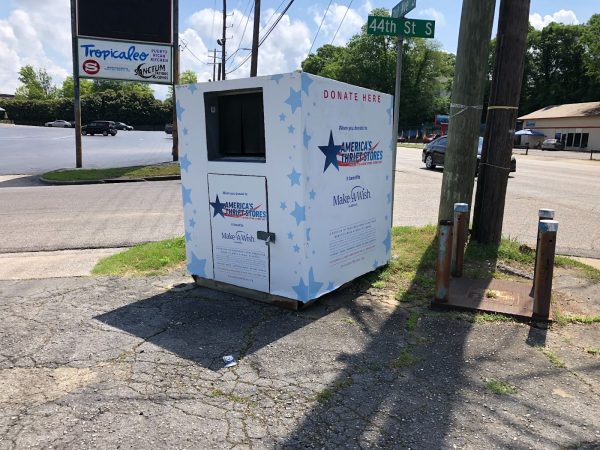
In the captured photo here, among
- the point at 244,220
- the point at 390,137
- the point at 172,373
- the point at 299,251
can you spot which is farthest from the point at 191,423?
the point at 390,137

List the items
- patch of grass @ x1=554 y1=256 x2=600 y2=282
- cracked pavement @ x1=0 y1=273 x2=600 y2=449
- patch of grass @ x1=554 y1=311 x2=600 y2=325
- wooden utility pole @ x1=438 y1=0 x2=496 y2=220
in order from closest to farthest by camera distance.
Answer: cracked pavement @ x1=0 y1=273 x2=600 y2=449
patch of grass @ x1=554 y1=311 x2=600 y2=325
patch of grass @ x1=554 y1=256 x2=600 y2=282
wooden utility pole @ x1=438 y1=0 x2=496 y2=220

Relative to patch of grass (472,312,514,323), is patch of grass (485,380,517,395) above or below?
below

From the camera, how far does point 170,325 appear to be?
14.2 ft

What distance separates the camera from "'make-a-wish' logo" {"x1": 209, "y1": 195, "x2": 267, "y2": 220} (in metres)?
4.64

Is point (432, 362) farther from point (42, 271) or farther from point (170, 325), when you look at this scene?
point (42, 271)

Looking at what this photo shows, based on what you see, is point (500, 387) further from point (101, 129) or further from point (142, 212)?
point (101, 129)

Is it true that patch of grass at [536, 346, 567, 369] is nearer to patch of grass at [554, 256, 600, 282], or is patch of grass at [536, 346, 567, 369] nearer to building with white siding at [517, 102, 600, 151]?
patch of grass at [554, 256, 600, 282]

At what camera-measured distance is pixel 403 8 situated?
589 cm

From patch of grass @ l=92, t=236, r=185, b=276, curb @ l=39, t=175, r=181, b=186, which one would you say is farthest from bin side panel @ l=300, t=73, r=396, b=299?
curb @ l=39, t=175, r=181, b=186

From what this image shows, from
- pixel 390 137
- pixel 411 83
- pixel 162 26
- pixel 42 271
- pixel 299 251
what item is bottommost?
pixel 42 271

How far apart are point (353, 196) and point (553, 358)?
2.27 metres

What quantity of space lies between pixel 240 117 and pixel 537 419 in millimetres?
3504

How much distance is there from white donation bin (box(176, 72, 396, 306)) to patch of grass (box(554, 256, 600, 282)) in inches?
105

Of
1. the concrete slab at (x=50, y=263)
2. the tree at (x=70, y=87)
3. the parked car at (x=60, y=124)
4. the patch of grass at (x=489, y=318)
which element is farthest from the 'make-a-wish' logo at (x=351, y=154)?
the tree at (x=70, y=87)
